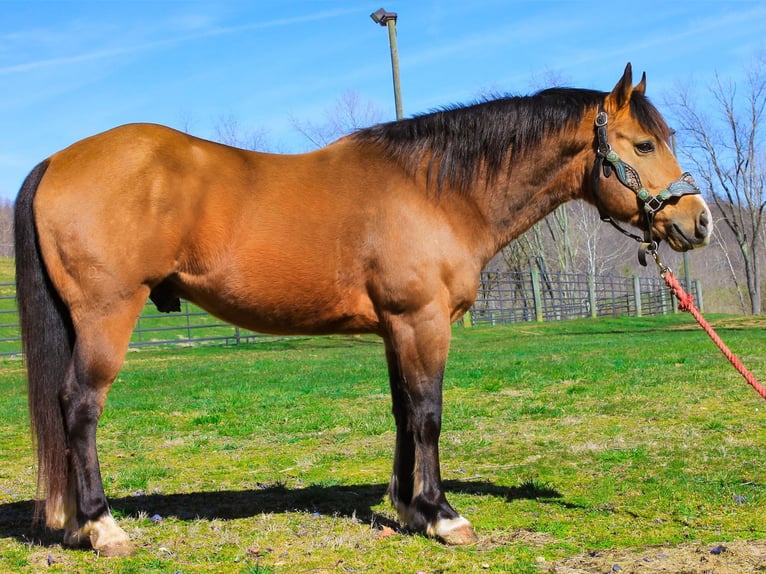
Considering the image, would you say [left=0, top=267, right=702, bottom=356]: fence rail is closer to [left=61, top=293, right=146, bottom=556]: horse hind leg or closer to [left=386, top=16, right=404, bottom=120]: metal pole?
[left=386, top=16, right=404, bottom=120]: metal pole

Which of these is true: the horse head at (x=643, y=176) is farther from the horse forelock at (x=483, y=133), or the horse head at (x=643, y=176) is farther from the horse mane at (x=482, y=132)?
the horse forelock at (x=483, y=133)

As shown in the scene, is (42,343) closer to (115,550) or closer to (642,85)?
(115,550)

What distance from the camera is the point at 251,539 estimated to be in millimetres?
3910

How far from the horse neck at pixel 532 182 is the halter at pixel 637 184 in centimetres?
9

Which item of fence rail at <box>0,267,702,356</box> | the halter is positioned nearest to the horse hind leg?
the halter

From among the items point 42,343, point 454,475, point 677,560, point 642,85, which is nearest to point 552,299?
point 454,475

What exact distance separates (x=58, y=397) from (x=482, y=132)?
282cm

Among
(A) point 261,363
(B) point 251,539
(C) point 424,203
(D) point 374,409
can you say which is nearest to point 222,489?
(B) point 251,539

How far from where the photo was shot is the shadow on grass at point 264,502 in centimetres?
438

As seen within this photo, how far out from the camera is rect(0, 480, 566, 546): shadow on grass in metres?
4.38

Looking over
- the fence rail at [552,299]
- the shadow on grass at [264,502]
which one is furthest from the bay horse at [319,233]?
the fence rail at [552,299]

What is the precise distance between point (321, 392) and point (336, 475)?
4480mm

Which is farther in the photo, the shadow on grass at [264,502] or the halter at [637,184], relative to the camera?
the shadow on grass at [264,502]

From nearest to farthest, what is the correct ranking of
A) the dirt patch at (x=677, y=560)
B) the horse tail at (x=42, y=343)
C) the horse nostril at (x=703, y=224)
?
1. the dirt patch at (x=677, y=560)
2. the horse tail at (x=42, y=343)
3. the horse nostril at (x=703, y=224)
